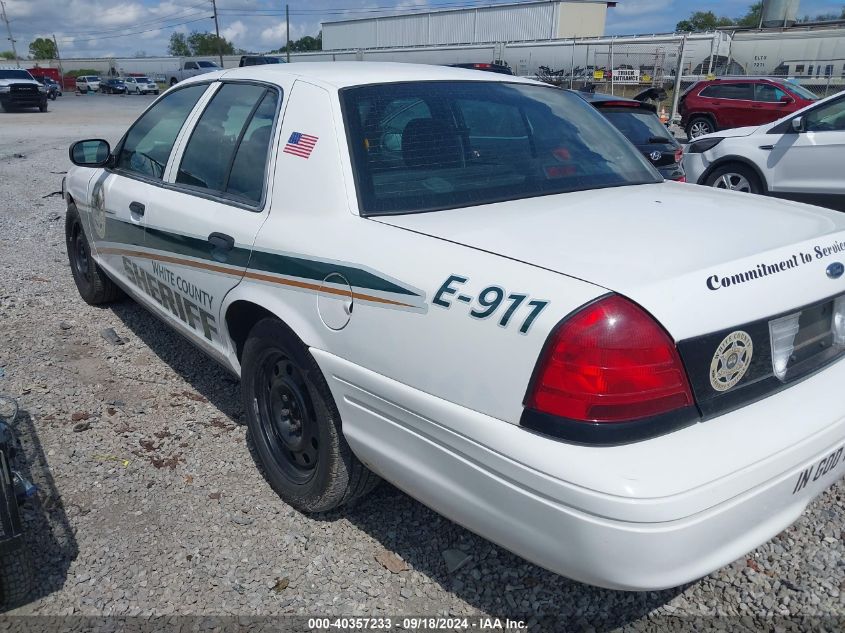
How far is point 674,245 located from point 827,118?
684 cm

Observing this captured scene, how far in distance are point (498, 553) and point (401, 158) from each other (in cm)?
152

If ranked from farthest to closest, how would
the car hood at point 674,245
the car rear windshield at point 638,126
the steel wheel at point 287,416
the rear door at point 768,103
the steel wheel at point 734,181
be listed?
the rear door at point 768,103
the steel wheel at point 734,181
the car rear windshield at point 638,126
the steel wheel at point 287,416
the car hood at point 674,245

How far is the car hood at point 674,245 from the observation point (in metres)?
1.82

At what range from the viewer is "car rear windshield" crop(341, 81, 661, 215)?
2.54 meters

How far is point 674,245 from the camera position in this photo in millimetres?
2047

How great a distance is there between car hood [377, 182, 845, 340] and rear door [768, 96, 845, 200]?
5.67 m

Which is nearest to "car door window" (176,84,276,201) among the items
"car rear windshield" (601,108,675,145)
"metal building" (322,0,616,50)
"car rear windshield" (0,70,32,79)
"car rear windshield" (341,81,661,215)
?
"car rear windshield" (341,81,661,215)

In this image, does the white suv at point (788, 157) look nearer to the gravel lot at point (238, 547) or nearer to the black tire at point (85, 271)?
the gravel lot at point (238, 547)

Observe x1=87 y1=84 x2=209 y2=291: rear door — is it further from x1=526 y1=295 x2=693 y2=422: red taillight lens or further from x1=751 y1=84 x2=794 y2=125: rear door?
x1=751 y1=84 x2=794 y2=125: rear door

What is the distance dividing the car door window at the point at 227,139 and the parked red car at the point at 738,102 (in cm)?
1769

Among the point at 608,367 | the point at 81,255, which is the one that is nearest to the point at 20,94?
the point at 81,255

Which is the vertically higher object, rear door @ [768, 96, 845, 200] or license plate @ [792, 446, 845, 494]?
rear door @ [768, 96, 845, 200]

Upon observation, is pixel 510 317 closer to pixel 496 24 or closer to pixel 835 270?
pixel 835 270

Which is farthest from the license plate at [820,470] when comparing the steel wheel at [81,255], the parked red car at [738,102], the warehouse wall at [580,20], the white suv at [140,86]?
the warehouse wall at [580,20]
